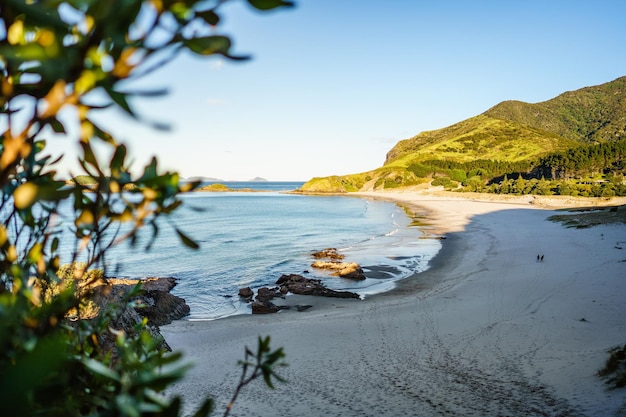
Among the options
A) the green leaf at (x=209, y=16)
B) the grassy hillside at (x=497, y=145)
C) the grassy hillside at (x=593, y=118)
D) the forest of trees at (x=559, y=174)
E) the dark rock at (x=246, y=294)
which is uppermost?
the grassy hillside at (x=593, y=118)

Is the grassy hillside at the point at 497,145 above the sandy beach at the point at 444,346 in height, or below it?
above

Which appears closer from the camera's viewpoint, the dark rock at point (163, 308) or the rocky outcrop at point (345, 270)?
the dark rock at point (163, 308)

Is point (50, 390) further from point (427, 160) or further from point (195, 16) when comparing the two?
point (427, 160)

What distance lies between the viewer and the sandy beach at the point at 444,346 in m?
7.07

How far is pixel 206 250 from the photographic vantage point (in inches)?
1207

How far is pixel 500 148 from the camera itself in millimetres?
127500

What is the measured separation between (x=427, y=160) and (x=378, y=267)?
10497 cm

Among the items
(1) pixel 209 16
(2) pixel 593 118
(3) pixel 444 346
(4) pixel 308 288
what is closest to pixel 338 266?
(4) pixel 308 288

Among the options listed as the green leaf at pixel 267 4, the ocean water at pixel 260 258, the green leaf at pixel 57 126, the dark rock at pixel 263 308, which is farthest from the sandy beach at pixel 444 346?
the green leaf at pixel 267 4

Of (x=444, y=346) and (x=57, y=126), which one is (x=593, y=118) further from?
(x=57, y=126)

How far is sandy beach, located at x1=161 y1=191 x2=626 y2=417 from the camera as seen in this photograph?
23.2 ft

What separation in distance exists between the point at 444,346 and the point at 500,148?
133129 millimetres

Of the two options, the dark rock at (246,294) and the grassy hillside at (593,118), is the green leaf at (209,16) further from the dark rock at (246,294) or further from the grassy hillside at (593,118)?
the grassy hillside at (593,118)

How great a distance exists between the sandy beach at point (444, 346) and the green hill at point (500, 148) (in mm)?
68866
